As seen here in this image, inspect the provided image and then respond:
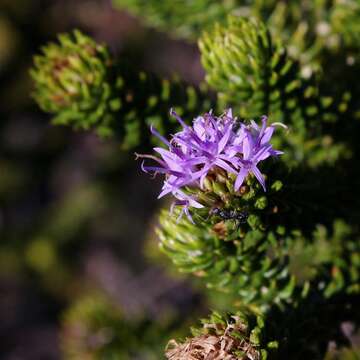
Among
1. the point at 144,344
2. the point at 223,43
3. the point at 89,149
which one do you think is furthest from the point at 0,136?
the point at 223,43

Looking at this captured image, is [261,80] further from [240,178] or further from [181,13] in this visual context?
[181,13]

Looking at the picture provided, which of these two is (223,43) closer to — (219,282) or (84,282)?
(219,282)

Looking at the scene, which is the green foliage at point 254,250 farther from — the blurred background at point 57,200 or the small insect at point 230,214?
the blurred background at point 57,200

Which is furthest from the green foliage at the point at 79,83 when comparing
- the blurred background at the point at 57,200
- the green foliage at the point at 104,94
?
the blurred background at the point at 57,200

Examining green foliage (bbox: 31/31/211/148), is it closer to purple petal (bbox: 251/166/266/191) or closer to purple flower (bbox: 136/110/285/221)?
purple flower (bbox: 136/110/285/221)

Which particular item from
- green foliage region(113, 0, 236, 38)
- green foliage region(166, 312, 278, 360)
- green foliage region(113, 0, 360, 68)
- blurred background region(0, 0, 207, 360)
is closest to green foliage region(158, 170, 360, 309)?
green foliage region(166, 312, 278, 360)

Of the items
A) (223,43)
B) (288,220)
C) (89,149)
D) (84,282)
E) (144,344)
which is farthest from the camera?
(89,149)
